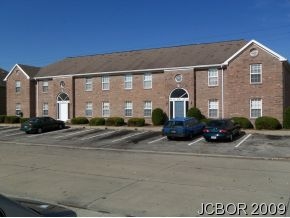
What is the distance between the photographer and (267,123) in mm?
30422

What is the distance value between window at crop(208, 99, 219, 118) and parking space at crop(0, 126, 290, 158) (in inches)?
236

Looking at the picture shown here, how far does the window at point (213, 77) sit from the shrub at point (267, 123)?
18.2 feet

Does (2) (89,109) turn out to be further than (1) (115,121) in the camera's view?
Yes

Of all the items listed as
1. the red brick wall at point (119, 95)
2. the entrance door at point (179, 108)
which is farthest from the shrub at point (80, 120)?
the entrance door at point (179, 108)

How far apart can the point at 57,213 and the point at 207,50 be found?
114ft

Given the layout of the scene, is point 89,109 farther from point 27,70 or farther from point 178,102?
point 27,70

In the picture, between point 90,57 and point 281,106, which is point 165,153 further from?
point 90,57

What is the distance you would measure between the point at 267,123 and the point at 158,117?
979 centimetres

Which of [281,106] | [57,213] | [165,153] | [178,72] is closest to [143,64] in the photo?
[178,72]

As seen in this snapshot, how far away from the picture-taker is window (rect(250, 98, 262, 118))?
107 ft

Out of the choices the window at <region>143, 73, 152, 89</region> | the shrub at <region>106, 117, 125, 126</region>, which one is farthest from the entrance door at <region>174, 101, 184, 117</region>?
the shrub at <region>106, 117, 125, 126</region>

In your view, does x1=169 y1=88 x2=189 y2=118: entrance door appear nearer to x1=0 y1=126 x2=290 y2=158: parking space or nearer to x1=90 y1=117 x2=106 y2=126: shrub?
x1=0 y1=126 x2=290 y2=158: parking space

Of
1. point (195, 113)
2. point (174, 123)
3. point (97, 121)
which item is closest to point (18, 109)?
point (97, 121)

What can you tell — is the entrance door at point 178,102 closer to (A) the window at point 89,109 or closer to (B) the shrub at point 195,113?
(B) the shrub at point 195,113
